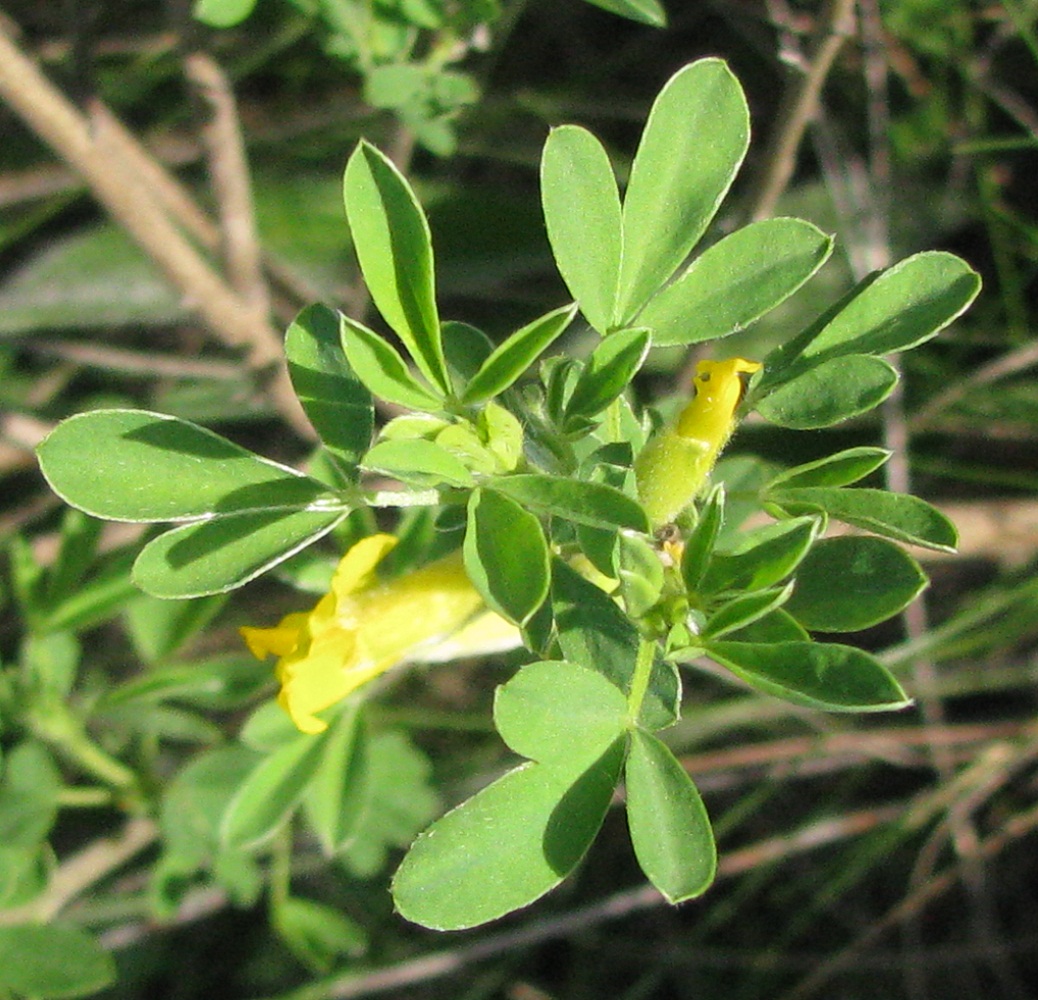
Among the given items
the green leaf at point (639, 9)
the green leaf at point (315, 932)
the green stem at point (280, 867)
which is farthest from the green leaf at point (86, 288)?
the green leaf at point (639, 9)

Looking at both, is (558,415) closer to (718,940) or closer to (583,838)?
(583,838)

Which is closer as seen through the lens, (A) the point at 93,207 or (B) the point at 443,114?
(B) the point at 443,114

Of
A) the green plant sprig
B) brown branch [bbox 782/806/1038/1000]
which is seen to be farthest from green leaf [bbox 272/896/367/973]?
the green plant sprig

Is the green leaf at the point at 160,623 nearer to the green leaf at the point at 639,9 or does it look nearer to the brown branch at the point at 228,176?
the brown branch at the point at 228,176

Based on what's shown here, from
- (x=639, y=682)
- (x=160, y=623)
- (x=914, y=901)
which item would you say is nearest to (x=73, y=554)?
(x=160, y=623)

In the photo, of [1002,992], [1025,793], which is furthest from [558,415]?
[1002,992]

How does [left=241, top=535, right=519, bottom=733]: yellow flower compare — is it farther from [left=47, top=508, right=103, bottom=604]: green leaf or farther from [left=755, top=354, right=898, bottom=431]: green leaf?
[left=47, top=508, right=103, bottom=604]: green leaf
